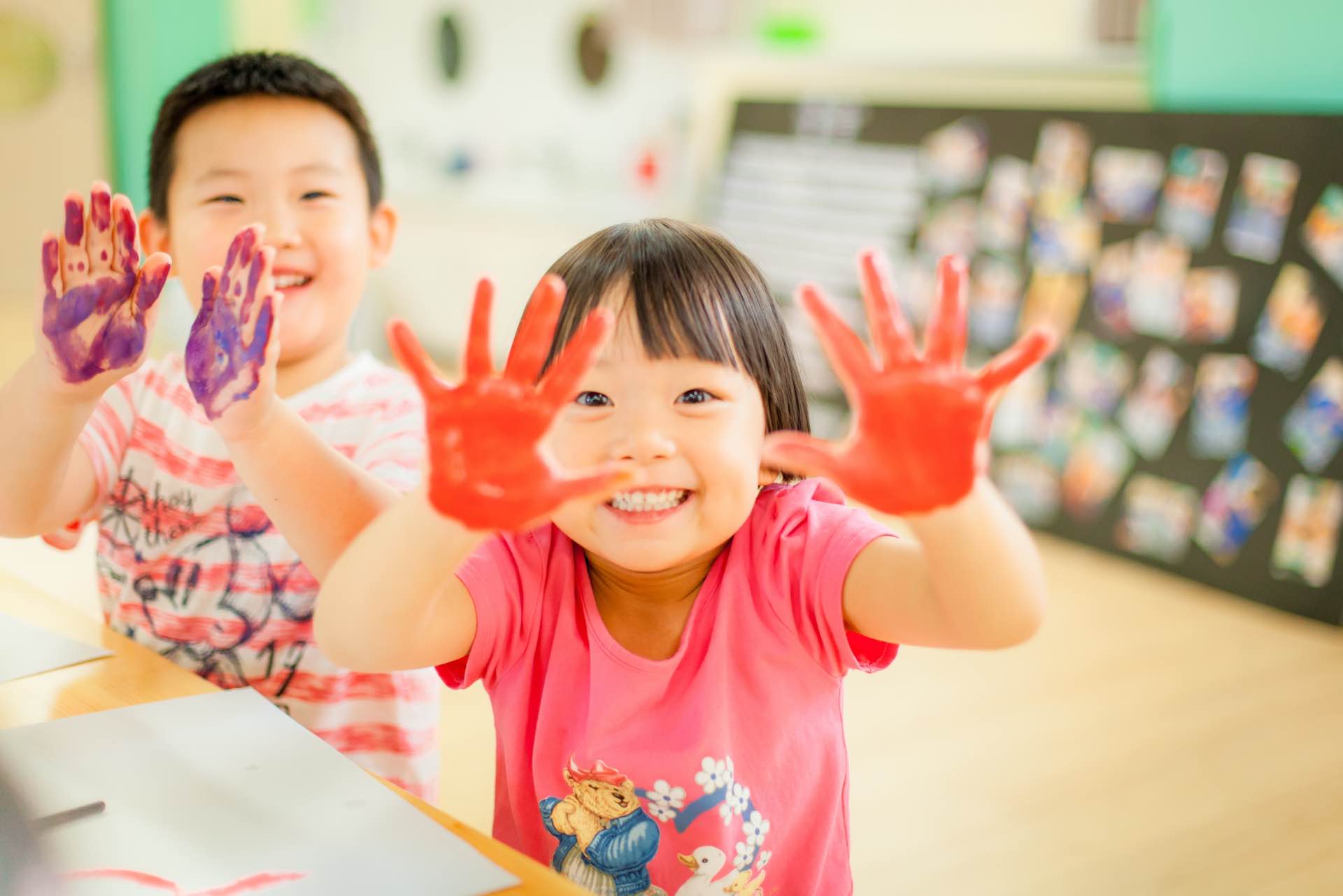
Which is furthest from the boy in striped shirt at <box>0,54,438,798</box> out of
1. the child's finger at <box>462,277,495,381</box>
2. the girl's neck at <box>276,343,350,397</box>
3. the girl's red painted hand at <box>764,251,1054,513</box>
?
the girl's red painted hand at <box>764,251,1054,513</box>

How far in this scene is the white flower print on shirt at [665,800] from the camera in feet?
2.79

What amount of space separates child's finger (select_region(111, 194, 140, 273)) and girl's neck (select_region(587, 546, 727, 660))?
39 cm

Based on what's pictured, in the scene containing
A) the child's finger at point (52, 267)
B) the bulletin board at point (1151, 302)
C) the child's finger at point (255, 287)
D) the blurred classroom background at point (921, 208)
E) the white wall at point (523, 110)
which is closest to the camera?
the child's finger at point (255, 287)

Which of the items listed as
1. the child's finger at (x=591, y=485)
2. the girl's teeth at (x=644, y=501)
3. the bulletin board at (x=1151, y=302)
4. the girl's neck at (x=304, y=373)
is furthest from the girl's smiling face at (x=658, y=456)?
the bulletin board at (x=1151, y=302)

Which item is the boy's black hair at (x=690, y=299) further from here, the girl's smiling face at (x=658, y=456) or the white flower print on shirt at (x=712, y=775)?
the white flower print on shirt at (x=712, y=775)

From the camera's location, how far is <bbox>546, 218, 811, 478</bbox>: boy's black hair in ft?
2.73

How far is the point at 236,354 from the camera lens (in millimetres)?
809

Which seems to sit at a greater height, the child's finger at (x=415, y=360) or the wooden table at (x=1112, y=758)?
the child's finger at (x=415, y=360)

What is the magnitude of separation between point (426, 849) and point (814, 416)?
10.3ft

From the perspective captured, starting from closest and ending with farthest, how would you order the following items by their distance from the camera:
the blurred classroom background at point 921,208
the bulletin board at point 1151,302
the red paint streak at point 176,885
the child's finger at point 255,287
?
1. the red paint streak at point 176,885
2. the child's finger at point 255,287
3. the blurred classroom background at point 921,208
4. the bulletin board at point 1151,302

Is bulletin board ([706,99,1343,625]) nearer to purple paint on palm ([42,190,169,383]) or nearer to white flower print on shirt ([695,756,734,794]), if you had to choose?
white flower print on shirt ([695,756,734,794])

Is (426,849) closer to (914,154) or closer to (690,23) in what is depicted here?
(914,154)

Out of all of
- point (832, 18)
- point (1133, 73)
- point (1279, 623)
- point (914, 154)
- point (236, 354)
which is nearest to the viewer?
point (236, 354)

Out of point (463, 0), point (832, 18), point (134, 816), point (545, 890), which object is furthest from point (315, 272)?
point (463, 0)
